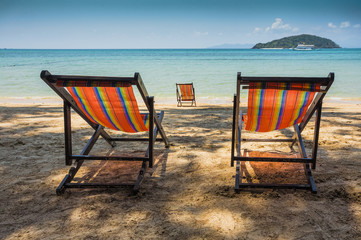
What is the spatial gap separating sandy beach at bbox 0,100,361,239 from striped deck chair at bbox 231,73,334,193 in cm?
26

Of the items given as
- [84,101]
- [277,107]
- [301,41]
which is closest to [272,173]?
[277,107]

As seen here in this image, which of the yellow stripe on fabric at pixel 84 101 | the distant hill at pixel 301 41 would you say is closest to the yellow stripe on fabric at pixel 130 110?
the yellow stripe on fabric at pixel 84 101

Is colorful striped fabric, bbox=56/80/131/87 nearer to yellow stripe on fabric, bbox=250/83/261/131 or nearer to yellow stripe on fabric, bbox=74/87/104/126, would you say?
yellow stripe on fabric, bbox=74/87/104/126

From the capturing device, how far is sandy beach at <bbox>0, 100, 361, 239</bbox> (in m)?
2.02

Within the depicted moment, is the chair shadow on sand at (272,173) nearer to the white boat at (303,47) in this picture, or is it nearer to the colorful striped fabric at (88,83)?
the colorful striped fabric at (88,83)

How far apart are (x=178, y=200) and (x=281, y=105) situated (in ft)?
4.17

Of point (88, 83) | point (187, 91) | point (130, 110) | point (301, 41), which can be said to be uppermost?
point (301, 41)

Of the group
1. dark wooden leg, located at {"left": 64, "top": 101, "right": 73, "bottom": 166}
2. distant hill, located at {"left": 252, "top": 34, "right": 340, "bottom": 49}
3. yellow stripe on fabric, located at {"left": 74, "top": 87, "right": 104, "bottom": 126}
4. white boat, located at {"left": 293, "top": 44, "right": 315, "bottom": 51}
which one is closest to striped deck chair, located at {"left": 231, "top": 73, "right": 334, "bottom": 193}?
yellow stripe on fabric, located at {"left": 74, "top": 87, "right": 104, "bottom": 126}

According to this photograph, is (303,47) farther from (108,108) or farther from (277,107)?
(108,108)

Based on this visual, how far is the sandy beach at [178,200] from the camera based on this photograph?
2020 mm

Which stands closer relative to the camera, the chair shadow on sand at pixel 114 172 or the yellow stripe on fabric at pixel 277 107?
the yellow stripe on fabric at pixel 277 107

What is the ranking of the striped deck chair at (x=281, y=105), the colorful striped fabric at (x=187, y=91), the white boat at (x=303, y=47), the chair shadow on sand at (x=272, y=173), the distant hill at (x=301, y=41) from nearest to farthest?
the striped deck chair at (x=281, y=105) < the chair shadow on sand at (x=272, y=173) < the colorful striped fabric at (x=187, y=91) < the white boat at (x=303, y=47) < the distant hill at (x=301, y=41)

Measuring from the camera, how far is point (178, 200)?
8.12 feet

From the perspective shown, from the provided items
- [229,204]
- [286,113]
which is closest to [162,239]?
[229,204]
